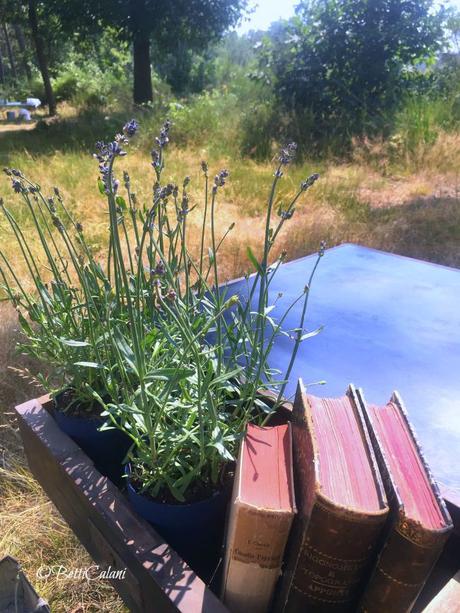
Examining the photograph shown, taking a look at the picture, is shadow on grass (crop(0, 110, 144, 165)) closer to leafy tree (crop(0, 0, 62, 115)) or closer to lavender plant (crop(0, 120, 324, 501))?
leafy tree (crop(0, 0, 62, 115))

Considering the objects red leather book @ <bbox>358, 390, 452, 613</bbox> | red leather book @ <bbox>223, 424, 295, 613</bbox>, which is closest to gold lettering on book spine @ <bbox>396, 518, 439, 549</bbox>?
red leather book @ <bbox>358, 390, 452, 613</bbox>

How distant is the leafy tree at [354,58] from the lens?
6223 mm

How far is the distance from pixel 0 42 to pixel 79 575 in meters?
33.6

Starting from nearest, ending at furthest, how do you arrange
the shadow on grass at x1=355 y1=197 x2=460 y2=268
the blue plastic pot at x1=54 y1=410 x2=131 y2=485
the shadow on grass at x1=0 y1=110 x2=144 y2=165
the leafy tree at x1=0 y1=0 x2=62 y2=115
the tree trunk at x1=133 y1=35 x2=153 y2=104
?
the blue plastic pot at x1=54 y1=410 x2=131 y2=485 → the shadow on grass at x1=355 y1=197 x2=460 y2=268 → the shadow on grass at x1=0 y1=110 x2=144 y2=165 → the tree trunk at x1=133 y1=35 x2=153 y2=104 → the leafy tree at x1=0 y1=0 x2=62 y2=115

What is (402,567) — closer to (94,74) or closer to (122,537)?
(122,537)

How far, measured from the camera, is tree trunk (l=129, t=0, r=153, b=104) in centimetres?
896

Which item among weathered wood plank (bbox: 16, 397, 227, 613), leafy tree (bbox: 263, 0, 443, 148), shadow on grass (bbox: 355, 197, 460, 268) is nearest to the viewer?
weathered wood plank (bbox: 16, 397, 227, 613)

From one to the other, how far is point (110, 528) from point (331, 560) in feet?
1.17

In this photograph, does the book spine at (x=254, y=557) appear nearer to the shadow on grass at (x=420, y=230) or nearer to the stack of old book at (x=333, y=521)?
the stack of old book at (x=333, y=521)

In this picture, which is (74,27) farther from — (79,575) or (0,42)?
(0,42)

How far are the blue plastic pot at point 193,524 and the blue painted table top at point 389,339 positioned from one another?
0.34 meters

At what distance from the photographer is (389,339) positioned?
50.3 inches

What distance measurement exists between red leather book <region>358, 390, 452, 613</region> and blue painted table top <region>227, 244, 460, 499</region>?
0.50 feet

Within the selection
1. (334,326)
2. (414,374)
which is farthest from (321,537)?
(334,326)
